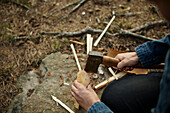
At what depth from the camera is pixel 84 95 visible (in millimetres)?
1617

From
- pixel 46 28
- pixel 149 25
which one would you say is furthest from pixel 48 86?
pixel 149 25

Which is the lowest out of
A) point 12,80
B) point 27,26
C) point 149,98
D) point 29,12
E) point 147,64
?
point 12,80

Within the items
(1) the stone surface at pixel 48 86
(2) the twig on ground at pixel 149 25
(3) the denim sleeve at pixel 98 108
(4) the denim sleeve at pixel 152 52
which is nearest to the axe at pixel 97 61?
(4) the denim sleeve at pixel 152 52

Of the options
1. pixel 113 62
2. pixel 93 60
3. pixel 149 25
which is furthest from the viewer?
pixel 149 25

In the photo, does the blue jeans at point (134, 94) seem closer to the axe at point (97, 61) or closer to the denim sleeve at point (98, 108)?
the denim sleeve at point (98, 108)

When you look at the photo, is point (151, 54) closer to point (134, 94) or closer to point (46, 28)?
point (134, 94)

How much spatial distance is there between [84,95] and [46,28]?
9.01ft

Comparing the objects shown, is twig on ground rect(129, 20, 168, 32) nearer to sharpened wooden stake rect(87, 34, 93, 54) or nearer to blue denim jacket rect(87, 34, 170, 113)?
sharpened wooden stake rect(87, 34, 93, 54)

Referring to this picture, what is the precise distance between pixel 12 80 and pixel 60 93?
1185mm

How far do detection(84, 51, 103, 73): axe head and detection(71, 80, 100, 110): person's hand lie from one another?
0.34 m

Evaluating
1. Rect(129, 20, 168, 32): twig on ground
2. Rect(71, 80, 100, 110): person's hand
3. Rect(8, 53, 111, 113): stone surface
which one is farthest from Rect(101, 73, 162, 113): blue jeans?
Rect(129, 20, 168, 32): twig on ground

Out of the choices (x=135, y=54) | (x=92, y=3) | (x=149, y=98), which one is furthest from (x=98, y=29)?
(x=149, y=98)

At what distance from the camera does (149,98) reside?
1.40m

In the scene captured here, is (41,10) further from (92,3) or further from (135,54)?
(135,54)
